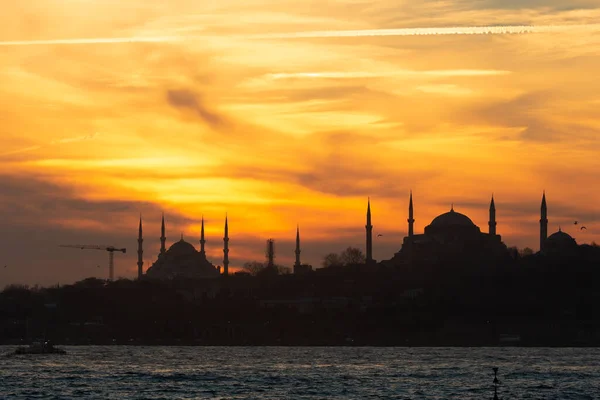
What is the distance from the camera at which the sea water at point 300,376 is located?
344ft

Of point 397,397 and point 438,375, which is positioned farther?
point 438,375

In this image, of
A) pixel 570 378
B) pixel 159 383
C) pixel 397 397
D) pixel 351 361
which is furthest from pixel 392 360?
pixel 397 397

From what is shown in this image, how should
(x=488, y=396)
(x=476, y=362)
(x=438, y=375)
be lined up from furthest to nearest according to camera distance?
(x=476, y=362)
(x=438, y=375)
(x=488, y=396)

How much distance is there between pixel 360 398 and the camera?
10100 cm

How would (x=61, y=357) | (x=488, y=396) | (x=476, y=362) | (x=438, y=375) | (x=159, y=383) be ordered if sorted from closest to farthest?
(x=488, y=396), (x=159, y=383), (x=438, y=375), (x=476, y=362), (x=61, y=357)

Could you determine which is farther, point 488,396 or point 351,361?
point 351,361

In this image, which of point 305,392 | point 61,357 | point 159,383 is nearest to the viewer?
point 305,392

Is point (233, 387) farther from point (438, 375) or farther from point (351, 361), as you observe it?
point (351, 361)

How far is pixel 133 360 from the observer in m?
165

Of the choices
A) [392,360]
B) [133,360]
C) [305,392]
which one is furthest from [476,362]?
[305,392]

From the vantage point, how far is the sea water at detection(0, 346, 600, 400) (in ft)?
344

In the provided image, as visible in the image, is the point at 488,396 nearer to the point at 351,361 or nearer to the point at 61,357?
the point at 351,361

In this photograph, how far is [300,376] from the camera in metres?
129

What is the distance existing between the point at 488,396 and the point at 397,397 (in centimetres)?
657
